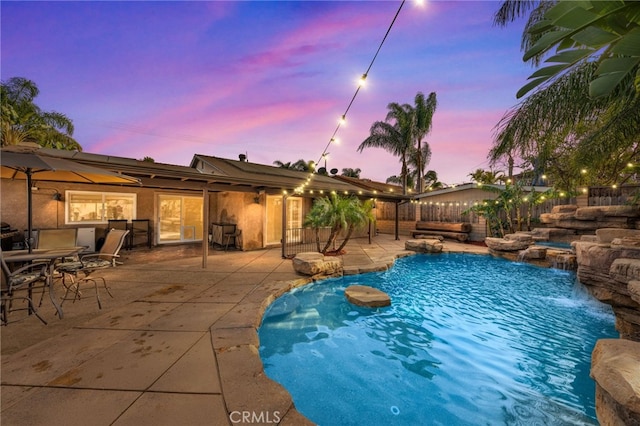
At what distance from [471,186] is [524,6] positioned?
806 cm

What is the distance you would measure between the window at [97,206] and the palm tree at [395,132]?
694 inches

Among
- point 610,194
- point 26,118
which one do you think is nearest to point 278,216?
point 610,194

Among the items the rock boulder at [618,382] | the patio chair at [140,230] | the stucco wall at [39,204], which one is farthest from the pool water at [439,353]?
the stucco wall at [39,204]

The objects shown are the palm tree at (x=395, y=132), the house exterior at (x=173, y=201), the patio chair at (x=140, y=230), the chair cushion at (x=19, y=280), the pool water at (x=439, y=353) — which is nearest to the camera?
the pool water at (x=439, y=353)

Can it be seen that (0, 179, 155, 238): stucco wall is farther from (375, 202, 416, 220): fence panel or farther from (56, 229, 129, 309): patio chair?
(375, 202, 416, 220): fence panel

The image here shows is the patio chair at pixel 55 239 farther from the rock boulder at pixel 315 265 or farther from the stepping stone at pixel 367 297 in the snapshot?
the stepping stone at pixel 367 297

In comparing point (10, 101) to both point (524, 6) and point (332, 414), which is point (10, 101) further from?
point (524, 6)

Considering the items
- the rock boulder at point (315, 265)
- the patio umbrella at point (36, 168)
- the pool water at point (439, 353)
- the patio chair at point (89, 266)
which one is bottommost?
the pool water at point (439, 353)

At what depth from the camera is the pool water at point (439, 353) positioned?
276 centimetres

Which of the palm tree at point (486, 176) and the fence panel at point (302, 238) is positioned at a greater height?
the palm tree at point (486, 176)

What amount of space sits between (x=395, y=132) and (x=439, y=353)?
19.9m

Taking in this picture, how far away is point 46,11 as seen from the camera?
25.0 feet

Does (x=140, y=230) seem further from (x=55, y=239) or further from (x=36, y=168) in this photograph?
(x=36, y=168)

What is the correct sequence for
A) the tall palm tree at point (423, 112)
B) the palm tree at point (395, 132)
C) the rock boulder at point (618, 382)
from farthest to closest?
the palm tree at point (395, 132)
the tall palm tree at point (423, 112)
the rock boulder at point (618, 382)
